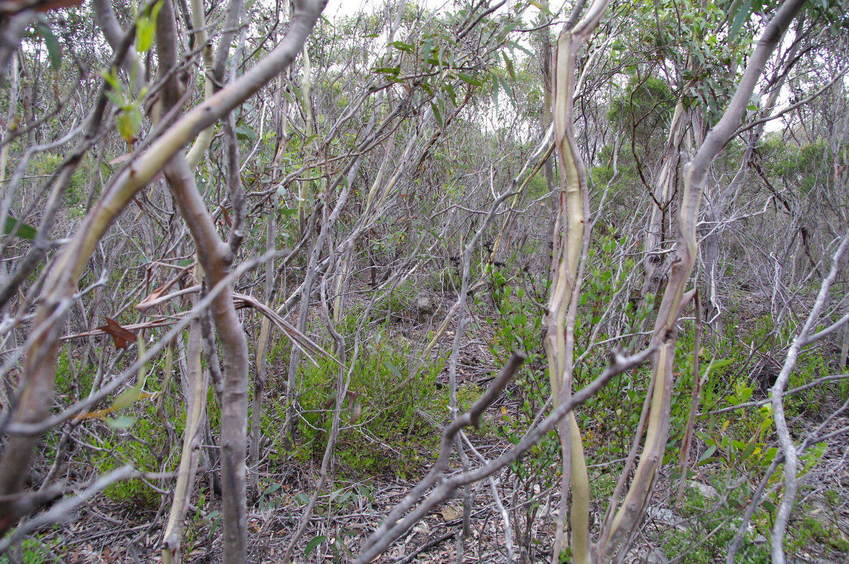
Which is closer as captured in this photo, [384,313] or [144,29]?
[144,29]

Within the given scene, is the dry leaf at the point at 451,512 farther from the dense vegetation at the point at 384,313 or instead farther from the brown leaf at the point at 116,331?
the brown leaf at the point at 116,331

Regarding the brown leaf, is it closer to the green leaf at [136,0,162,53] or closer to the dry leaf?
the green leaf at [136,0,162,53]

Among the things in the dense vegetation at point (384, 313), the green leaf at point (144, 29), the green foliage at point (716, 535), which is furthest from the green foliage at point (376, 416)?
the green leaf at point (144, 29)

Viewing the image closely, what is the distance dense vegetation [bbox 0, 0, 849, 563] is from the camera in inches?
28.6

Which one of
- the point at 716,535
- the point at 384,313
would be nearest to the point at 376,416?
the point at 716,535

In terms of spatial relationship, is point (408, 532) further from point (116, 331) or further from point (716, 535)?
point (116, 331)

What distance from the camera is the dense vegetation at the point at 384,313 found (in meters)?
0.73

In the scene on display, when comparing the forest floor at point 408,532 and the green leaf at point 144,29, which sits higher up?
the green leaf at point 144,29

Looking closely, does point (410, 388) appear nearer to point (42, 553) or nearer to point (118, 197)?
point (42, 553)

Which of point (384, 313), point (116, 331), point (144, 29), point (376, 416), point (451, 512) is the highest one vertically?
point (144, 29)

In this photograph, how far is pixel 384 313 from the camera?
5.21m

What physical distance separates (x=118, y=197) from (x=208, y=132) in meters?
0.81

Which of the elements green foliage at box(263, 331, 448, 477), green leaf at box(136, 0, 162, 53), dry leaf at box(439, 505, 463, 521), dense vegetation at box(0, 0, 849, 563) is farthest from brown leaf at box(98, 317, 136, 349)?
dry leaf at box(439, 505, 463, 521)

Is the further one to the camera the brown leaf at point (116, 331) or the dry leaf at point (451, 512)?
the dry leaf at point (451, 512)
